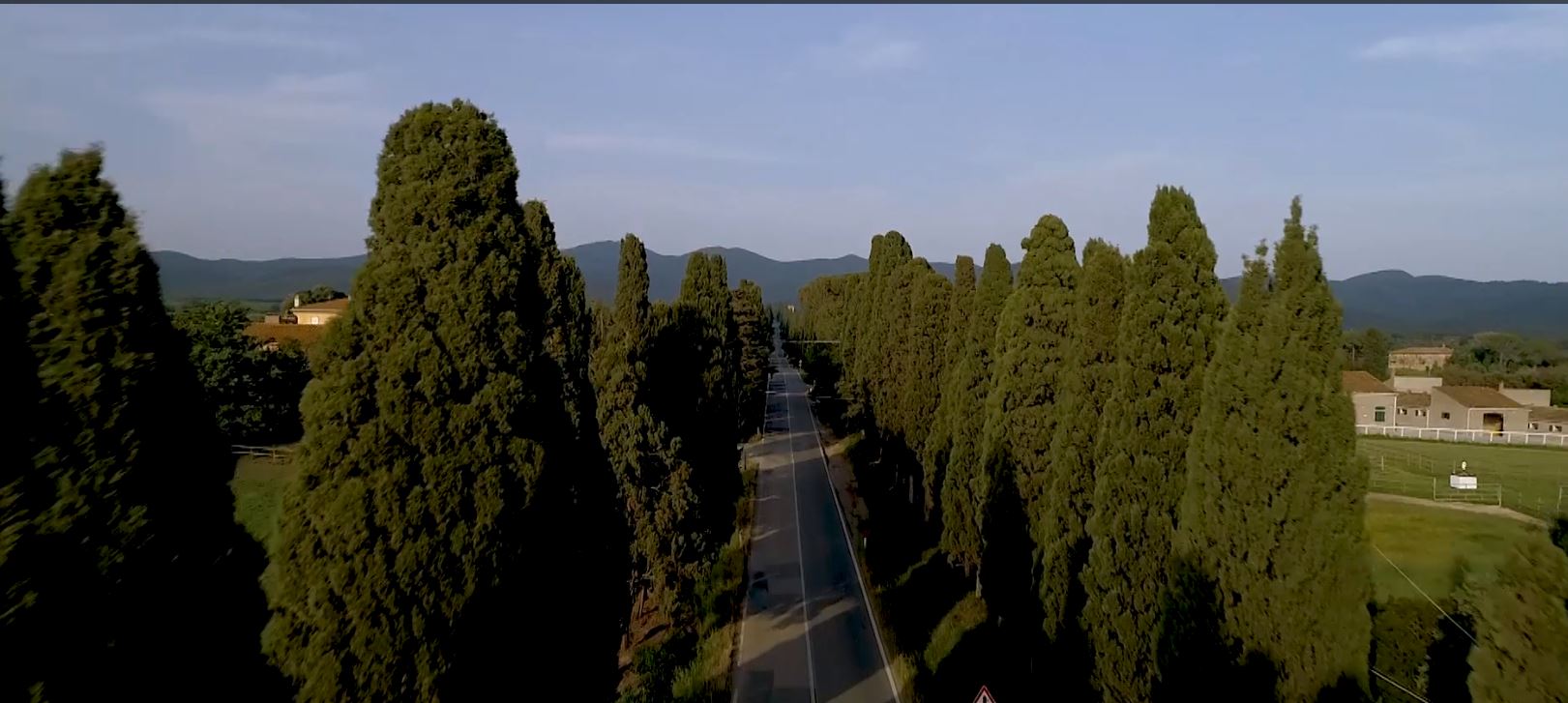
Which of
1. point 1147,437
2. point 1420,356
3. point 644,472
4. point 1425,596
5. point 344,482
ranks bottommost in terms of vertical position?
point 1425,596

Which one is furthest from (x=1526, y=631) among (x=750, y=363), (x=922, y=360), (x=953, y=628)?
(x=750, y=363)

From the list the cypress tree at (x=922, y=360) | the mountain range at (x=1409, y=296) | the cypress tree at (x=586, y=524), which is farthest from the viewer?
the mountain range at (x=1409, y=296)

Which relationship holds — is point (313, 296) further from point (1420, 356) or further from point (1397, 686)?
point (1420, 356)

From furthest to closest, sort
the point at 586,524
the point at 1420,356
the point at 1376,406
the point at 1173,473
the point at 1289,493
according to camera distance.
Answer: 1. the point at 1420,356
2. the point at 1376,406
3. the point at 1173,473
4. the point at 586,524
5. the point at 1289,493

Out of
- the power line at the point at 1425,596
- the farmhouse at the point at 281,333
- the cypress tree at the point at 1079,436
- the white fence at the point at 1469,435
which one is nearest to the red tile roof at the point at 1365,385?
the white fence at the point at 1469,435

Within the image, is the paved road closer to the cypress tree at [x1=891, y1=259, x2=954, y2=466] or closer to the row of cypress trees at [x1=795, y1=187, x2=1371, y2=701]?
the row of cypress trees at [x1=795, y1=187, x2=1371, y2=701]

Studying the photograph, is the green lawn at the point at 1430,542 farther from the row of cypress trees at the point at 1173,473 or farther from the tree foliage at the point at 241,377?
the tree foliage at the point at 241,377
